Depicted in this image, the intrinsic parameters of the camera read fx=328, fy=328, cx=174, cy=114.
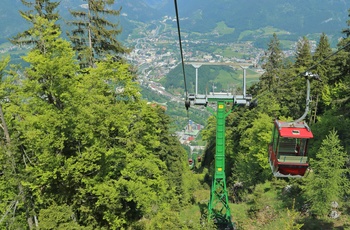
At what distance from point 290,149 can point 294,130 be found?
1.33 metres

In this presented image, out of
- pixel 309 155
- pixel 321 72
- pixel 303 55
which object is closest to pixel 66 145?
pixel 309 155

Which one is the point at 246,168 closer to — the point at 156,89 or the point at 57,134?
the point at 57,134

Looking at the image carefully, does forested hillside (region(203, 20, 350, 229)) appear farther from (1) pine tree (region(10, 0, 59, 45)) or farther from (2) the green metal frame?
(1) pine tree (region(10, 0, 59, 45))

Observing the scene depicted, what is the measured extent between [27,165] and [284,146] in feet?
34.8

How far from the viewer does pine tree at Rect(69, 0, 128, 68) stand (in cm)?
2027

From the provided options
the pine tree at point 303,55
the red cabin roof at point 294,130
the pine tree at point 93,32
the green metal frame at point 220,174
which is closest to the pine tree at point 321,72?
the pine tree at point 303,55

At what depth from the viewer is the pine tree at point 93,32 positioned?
66.5 feet

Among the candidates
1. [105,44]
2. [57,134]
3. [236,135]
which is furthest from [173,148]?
[57,134]

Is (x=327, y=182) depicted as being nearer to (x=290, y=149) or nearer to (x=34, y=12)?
(x=290, y=149)

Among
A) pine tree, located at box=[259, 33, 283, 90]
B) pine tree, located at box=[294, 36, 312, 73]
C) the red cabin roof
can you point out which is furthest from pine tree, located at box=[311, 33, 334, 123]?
the red cabin roof

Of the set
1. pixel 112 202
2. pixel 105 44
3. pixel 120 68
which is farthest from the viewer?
pixel 105 44

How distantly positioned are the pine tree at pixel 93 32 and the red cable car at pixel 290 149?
41.5 ft

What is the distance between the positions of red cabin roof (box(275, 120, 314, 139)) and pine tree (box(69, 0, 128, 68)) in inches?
499

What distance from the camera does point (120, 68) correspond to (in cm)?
1758
